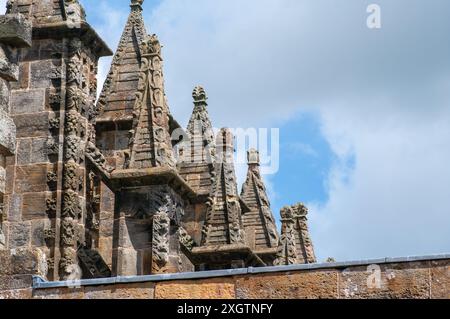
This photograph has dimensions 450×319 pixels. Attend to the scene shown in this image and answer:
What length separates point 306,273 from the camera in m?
10.4

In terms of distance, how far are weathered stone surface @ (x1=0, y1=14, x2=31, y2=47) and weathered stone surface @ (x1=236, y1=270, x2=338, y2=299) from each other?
3.62m

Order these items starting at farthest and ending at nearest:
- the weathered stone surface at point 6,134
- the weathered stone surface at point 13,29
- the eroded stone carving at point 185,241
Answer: the eroded stone carving at point 185,241 → the weathered stone surface at point 13,29 → the weathered stone surface at point 6,134

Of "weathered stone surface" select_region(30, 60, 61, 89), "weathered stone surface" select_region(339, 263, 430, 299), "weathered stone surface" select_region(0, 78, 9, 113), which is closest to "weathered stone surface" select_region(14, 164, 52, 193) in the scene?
"weathered stone surface" select_region(30, 60, 61, 89)

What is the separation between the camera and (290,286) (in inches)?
412

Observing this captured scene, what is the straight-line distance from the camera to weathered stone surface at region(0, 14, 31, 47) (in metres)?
12.3

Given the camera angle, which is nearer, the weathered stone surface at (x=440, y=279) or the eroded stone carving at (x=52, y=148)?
the weathered stone surface at (x=440, y=279)

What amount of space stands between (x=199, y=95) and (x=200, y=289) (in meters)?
15.6

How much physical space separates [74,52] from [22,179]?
6.84ft

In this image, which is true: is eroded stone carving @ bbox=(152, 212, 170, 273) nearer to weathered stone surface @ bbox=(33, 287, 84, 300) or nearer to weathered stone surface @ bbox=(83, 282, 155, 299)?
weathered stone surface @ bbox=(33, 287, 84, 300)

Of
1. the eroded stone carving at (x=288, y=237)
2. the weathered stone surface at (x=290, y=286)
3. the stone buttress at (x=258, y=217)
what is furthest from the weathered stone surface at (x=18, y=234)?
the eroded stone carving at (x=288, y=237)

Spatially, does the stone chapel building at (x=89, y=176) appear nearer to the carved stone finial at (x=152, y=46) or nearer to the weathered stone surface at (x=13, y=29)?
the carved stone finial at (x=152, y=46)

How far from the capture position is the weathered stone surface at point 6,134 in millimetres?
11852
